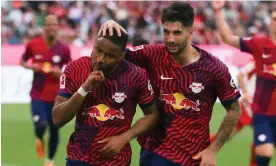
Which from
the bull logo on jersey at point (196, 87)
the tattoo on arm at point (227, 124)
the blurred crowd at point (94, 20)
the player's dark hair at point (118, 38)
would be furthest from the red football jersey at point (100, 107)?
the blurred crowd at point (94, 20)

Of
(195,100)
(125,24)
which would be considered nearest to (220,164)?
(195,100)

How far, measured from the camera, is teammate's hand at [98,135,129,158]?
576 centimetres

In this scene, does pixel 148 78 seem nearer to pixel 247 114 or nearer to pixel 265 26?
pixel 247 114

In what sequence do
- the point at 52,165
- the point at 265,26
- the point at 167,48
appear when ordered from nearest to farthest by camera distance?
the point at 167,48
the point at 52,165
the point at 265,26

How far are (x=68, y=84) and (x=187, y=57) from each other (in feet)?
3.67

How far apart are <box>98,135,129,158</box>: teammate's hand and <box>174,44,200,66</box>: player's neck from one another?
0.93 m

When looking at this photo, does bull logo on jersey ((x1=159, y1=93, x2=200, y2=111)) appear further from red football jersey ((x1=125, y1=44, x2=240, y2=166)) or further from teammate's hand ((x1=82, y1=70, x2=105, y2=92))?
teammate's hand ((x1=82, y1=70, x2=105, y2=92))

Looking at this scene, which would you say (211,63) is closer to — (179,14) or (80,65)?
(179,14)

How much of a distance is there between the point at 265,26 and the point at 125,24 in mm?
5534

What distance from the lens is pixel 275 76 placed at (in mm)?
8695

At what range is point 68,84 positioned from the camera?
18.9 ft

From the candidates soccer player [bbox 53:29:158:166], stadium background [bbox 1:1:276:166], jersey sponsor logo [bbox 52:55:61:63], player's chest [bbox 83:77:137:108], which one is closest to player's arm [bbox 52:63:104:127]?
soccer player [bbox 53:29:158:166]

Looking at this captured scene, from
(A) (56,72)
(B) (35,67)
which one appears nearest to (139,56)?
(A) (56,72)

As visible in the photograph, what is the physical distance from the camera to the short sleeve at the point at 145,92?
5.97m
